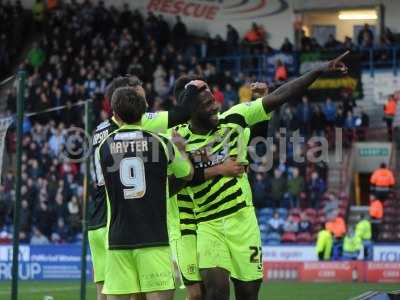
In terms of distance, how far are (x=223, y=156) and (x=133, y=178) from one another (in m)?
1.95

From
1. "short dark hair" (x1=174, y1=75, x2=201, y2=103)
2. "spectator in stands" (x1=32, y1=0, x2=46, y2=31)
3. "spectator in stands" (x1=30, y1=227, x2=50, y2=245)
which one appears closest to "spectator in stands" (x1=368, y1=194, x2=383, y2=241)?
"spectator in stands" (x1=30, y1=227, x2=50, y2=245)

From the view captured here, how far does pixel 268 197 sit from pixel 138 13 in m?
11.2

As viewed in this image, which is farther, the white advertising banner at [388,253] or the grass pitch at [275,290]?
the white advertising banner at [388,253]

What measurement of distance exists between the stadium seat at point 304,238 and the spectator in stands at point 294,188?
4.63ft

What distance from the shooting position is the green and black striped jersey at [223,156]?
1041cm

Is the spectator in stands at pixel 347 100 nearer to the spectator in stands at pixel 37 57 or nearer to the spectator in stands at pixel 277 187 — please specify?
the spectator in stands at pixel 277 187

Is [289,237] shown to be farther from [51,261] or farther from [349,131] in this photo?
[51,261]

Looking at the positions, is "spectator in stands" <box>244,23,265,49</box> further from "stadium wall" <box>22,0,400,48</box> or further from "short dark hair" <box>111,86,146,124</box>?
"short dark hair" <box>111,86,146,124</box>

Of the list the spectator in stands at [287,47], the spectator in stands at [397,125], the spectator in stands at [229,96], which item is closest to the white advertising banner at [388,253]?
the spectator in stands at [397,125]

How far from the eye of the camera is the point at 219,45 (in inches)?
1517

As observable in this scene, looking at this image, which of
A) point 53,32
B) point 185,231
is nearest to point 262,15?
point 53,32

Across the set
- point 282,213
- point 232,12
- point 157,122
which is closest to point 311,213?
point 282,213

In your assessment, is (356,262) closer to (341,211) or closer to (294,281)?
(294,281)

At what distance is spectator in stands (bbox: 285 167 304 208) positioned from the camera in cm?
3212
